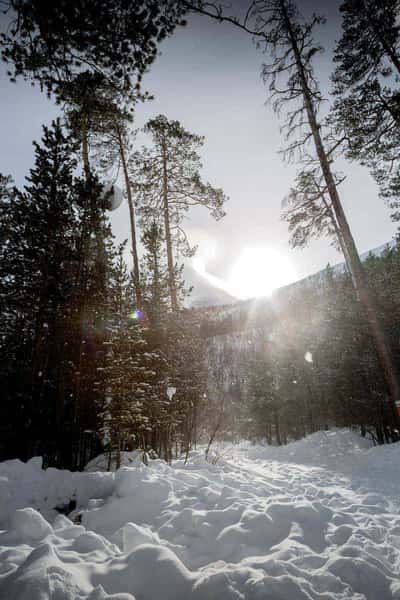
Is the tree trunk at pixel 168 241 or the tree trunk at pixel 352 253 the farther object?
the tree trunk at pixel 168 241

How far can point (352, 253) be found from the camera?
26.7 feet

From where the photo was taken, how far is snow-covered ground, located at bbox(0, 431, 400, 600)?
6.46 ft

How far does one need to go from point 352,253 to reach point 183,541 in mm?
8163

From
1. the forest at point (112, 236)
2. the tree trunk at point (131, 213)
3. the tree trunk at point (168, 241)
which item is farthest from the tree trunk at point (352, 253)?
the tree trunk at point (131, 213)

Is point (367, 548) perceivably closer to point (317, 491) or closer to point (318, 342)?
point (317, 491)

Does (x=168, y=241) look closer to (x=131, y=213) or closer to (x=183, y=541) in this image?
(x=131, y=213)

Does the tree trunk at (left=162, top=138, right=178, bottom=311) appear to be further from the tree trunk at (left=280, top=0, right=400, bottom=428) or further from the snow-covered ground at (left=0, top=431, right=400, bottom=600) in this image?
the snow-covered ground at (left=0, top=431, right=400, bottom=600)

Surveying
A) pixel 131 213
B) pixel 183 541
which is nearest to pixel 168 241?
pixel 131 213

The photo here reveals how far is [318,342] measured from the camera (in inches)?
907

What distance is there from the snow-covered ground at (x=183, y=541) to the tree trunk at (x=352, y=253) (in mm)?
3837

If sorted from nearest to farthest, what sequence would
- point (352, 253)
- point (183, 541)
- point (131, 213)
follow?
1. point (183, 541)
2. point (352, 253)
3. point (131, 213)

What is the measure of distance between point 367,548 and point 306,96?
11548 millimetres

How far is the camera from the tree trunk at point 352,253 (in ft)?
25.5

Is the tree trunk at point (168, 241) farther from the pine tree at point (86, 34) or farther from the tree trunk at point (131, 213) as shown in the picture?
the pine tree at point (86, 34)
